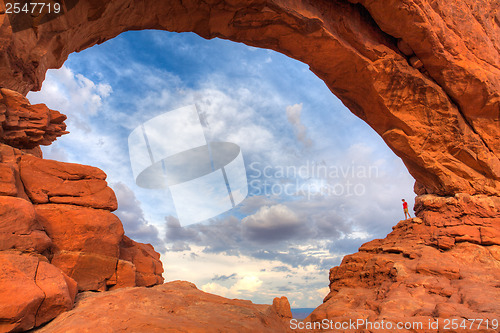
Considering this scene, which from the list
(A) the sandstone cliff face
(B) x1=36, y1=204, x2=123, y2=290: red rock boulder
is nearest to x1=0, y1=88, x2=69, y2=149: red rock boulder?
(A) the sandstone cliff face

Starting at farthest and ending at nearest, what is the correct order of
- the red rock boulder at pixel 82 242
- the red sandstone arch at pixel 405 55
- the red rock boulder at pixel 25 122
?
1. the red sandstone arch at pixel 405 55
2. the red rock boulder at pixel 25 122
3. the red rock boulder at pixel 82 242

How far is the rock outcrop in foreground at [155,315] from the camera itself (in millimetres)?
5246

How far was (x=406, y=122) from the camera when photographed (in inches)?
654

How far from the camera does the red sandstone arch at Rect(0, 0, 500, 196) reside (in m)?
14.9

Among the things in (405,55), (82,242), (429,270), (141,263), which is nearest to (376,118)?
(405,55)

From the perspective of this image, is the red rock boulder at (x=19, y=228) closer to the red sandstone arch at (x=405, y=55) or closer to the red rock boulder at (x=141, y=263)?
the red rock boulder at (x=141, y=263)

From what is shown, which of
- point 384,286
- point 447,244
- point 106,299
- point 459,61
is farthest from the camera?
point 459,61

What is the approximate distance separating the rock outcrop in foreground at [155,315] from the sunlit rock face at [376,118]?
287cm

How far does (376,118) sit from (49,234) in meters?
17.8

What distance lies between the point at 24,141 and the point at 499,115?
24.0 meters

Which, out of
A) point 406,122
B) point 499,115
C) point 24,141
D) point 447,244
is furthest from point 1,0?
point 499,115

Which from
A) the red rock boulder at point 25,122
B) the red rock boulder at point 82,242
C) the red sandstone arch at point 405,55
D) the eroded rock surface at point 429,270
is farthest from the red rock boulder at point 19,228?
the eroded rock surface at point 429,270

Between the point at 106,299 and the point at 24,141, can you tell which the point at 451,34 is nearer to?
the point at 106,299

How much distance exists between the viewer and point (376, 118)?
17.8 metres
